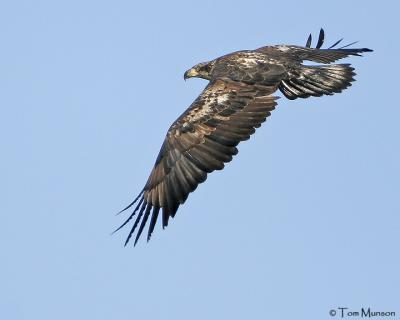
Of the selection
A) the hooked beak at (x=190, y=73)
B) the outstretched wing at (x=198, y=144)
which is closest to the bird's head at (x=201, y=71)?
the hooked beak at (x=190, y=73)

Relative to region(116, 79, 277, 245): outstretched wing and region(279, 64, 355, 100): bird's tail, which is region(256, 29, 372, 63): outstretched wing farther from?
region(116, 79, 277, 245): outstretched wing

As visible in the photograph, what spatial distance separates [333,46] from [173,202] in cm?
633

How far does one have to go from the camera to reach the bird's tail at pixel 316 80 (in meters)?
→ 19.0

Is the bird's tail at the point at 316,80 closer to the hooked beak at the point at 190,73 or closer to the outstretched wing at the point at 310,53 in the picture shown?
the outstretched wing at the point at 310,53

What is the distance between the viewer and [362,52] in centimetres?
1927

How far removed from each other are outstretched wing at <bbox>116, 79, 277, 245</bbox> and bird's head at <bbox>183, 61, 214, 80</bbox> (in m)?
2.59

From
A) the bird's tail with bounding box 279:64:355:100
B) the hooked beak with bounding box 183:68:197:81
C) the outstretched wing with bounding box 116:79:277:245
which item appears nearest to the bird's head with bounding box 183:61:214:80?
the hooked beak with bounding box 183:68:197:81

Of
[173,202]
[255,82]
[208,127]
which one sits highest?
[255,82]

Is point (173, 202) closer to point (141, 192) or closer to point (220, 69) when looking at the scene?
point (141, 192)

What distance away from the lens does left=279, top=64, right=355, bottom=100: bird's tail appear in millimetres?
19016

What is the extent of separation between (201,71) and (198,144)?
4.10 metres

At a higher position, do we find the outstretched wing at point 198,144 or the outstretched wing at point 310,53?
the outstretched wing at point 310,53

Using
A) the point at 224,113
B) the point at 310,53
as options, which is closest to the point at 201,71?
the point at 310,53

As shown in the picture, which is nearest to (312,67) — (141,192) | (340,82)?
(340,82)
